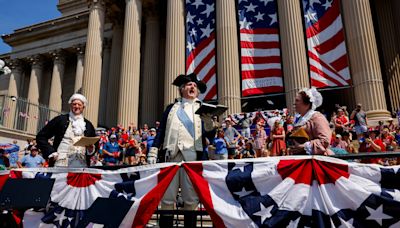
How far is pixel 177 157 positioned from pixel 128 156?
771cm

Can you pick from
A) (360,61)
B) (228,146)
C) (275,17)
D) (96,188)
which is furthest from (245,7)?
(96,188)

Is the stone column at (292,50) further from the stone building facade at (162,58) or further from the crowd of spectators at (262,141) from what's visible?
the crowd of spectators at (262,141)

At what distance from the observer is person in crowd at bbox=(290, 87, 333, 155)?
3422 mm

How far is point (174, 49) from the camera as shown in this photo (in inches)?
657

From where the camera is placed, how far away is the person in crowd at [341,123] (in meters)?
9.75

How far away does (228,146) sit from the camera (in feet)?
33.0

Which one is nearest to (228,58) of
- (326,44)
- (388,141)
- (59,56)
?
(326,44)

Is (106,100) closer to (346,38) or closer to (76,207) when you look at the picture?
(346,38)

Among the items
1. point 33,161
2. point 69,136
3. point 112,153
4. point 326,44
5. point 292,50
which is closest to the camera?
point 69,136

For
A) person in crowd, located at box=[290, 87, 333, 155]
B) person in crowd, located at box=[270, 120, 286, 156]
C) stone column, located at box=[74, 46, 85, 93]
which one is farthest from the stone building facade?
person in crowd, located at box=[290, 87, 333, 155]

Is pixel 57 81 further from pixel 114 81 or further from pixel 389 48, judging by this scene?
pixel 389 48

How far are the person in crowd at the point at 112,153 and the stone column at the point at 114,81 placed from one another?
9.83 meters

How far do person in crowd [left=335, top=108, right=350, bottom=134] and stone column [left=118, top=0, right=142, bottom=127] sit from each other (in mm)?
11126

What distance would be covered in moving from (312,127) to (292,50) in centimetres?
1124
